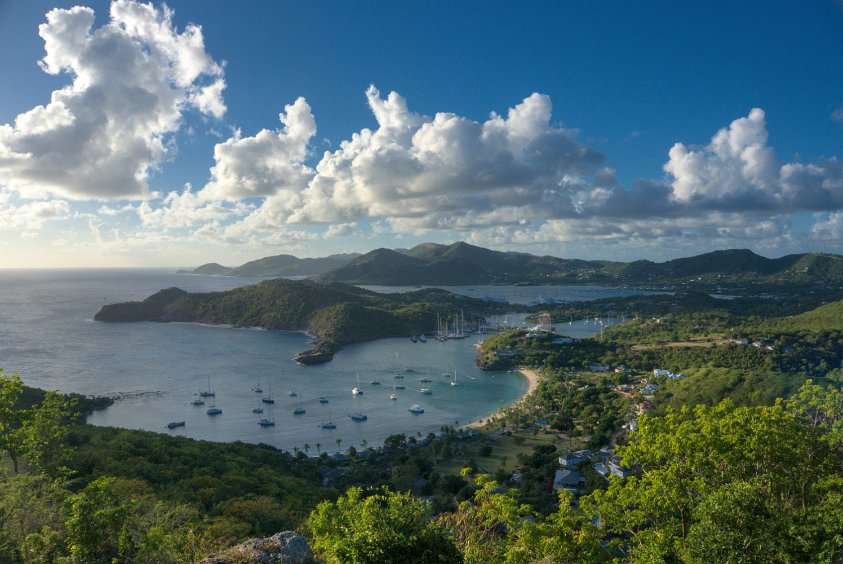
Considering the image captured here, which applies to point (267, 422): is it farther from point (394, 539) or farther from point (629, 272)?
point (629, 272)

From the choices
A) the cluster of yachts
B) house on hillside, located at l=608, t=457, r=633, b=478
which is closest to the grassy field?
house on hillside, located at l=608, t=457, r=633, b=478

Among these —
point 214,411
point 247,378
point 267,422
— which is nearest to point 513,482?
point 267,422

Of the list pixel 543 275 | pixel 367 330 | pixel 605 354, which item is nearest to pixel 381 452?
pixel 605 354

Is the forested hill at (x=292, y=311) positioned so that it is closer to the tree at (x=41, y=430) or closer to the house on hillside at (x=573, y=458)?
the house on hillside at (x=573, y=458)

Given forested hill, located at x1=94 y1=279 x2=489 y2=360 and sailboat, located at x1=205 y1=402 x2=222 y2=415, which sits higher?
forested hill, located at x1=94 y1=279 x2=489 y2=360

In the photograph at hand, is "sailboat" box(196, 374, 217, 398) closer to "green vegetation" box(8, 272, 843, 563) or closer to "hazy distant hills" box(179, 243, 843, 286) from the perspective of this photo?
"green vegetation" box(8, 272, 843, 563)

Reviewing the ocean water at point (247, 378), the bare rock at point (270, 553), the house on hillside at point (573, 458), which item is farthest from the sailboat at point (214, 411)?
the bare rock at point (270, 553)
